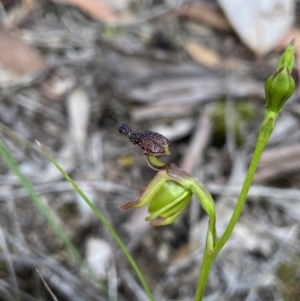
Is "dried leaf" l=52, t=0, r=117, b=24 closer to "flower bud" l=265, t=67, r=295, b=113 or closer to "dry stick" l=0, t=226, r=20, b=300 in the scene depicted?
"dry stick" l=0, t=226, r=20, b=300

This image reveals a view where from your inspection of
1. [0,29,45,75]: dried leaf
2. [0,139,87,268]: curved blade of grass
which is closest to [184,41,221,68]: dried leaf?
[0,29,45,75]: dried leaf

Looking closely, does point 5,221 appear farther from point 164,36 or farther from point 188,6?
point 188,6

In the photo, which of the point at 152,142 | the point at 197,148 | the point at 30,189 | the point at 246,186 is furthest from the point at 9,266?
the point at 197,148

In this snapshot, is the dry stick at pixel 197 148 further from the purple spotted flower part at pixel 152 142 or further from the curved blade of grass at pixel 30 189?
the purple spotted flower part at pixel 152 142

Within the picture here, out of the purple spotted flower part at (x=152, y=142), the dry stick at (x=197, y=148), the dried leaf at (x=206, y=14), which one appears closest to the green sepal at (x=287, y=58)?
the purple spotted flower part at (x=152, y=142)

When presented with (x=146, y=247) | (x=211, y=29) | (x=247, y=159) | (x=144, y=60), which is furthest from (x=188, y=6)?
(x=146, y=247)

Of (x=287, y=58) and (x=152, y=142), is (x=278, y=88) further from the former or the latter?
(x=152, y=142)

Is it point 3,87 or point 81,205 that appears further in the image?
point 3,87
